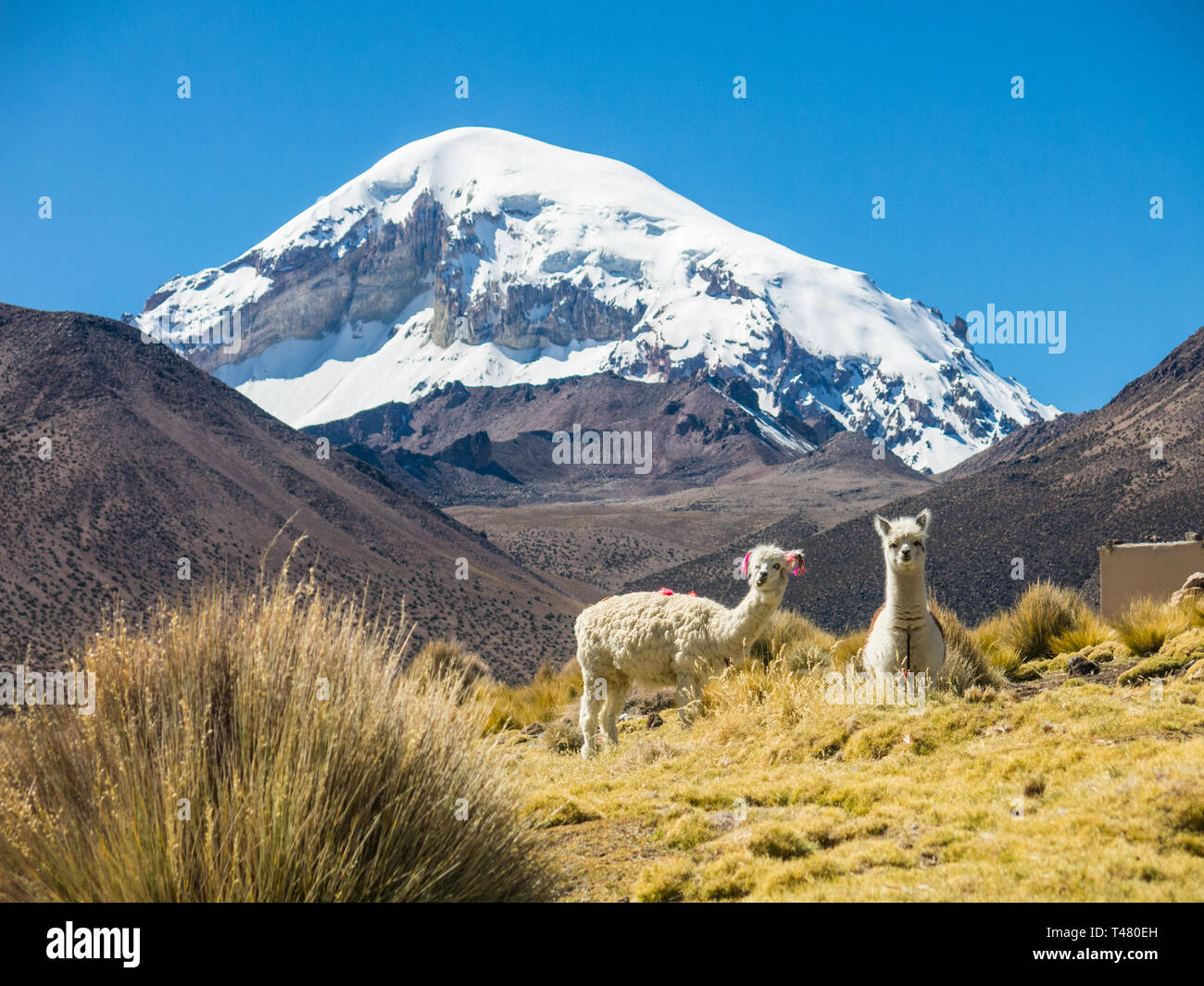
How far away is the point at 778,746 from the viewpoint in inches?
351

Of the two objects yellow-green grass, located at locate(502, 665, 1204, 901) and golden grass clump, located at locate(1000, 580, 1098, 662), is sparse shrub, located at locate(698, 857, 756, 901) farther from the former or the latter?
golden grass clump, located at locate(1000, 580, 1098, 662)

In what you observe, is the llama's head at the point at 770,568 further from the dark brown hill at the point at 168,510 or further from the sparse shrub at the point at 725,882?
the dark brown hill at the point at 168,510

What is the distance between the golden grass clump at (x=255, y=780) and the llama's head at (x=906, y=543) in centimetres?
507

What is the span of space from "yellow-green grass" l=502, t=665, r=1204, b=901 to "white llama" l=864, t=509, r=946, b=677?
0.50m

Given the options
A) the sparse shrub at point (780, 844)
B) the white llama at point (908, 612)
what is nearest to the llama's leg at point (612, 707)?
the white llama at point (908, 612)

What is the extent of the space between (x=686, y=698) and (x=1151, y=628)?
572cm

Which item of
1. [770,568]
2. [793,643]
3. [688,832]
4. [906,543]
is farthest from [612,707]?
[688,832]

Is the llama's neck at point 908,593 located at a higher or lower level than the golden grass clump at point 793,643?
higher

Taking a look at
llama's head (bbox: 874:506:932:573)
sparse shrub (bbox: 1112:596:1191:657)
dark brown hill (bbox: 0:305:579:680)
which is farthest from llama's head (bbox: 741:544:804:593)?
dark brown hill (bbox: 0:305:579:680)

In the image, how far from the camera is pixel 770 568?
33.7 ft

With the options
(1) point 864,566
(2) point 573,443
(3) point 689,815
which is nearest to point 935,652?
(3) point 689,815

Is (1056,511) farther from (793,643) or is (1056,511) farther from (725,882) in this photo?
(725,882)

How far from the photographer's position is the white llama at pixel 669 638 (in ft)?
34.0
